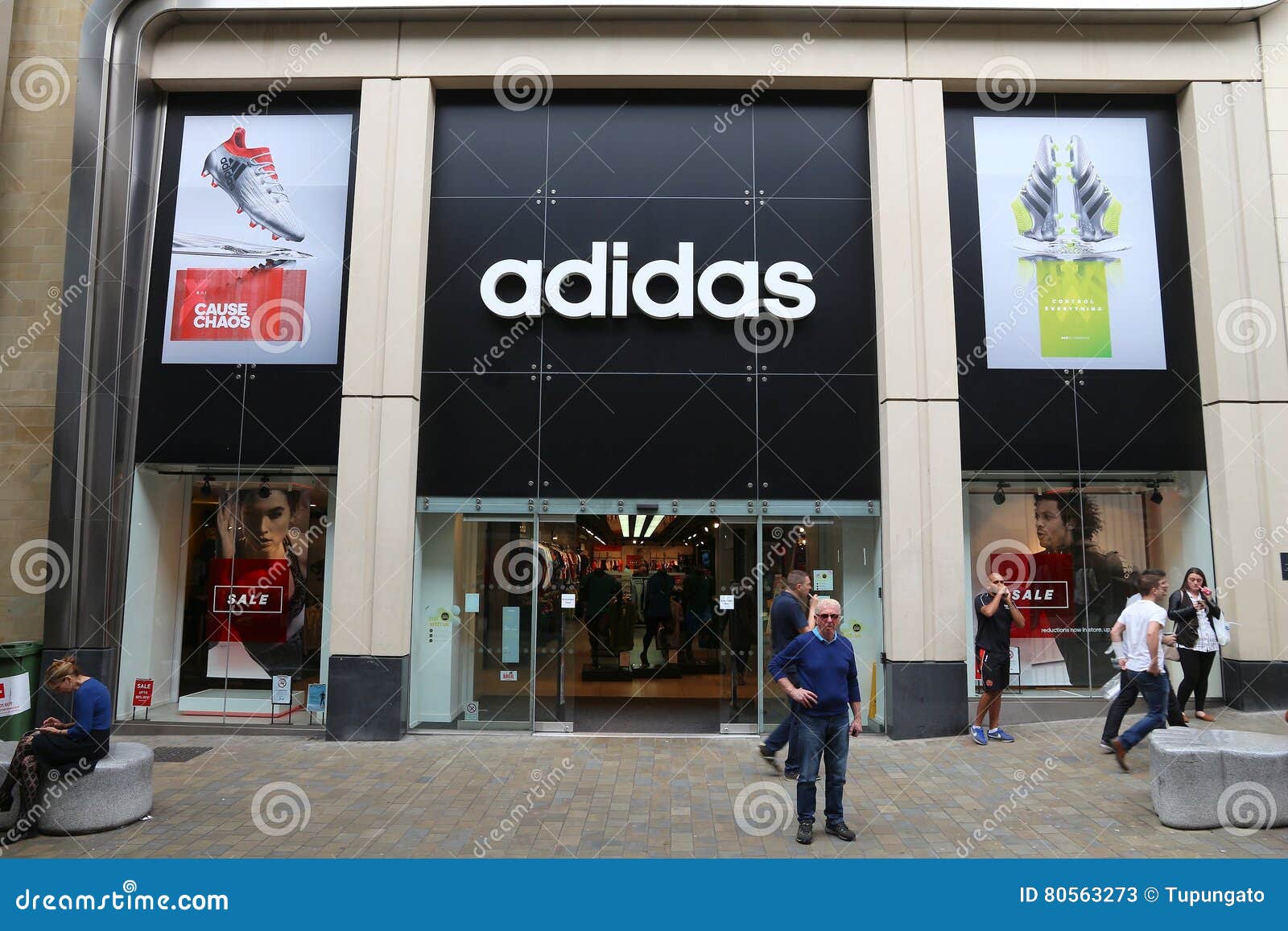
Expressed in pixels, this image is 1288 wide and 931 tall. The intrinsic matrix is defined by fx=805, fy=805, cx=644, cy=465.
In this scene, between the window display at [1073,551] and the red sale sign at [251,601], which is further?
the red sale sign at [251,601]

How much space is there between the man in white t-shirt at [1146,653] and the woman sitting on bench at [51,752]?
8.57m

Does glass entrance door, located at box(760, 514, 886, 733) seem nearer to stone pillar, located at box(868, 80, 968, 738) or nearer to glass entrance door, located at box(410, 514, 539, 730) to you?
stone pillar, located at box(868, 80, 968, 738)

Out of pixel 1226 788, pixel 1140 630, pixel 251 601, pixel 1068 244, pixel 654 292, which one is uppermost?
pixel 1068 244

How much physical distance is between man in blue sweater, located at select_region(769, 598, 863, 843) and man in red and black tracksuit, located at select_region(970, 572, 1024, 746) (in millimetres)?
3281

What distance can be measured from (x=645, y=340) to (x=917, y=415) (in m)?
3.43

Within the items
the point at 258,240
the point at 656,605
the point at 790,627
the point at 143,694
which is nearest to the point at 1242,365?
the point at 790,627

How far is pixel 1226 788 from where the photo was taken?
19.4ft

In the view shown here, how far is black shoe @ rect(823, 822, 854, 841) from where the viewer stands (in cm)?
579

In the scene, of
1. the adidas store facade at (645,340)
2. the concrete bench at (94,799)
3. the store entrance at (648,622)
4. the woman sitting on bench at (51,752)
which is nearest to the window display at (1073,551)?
the adidas store facade at (645,340)

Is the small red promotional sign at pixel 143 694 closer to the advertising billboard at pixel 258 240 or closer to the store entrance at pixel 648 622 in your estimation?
the advertising billboard at pixel 258 240

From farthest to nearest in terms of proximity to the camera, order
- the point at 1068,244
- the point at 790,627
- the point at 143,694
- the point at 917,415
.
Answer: the point at 1068,244
the point at 143,694
the point at 917,415
the point at 790,627

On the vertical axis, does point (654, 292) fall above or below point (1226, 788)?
above

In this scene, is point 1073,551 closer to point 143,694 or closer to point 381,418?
point 381,418

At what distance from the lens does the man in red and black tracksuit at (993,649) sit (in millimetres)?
8445
